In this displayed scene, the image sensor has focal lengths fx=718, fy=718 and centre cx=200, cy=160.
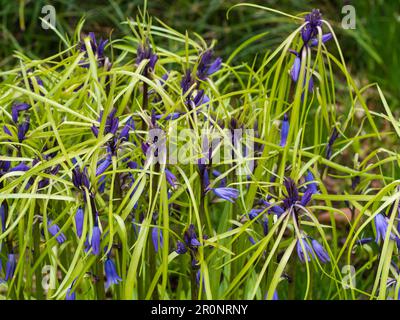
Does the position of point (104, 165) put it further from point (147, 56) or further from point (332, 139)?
point (332, 139)

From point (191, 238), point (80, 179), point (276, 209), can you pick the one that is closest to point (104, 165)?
point (80, 179)

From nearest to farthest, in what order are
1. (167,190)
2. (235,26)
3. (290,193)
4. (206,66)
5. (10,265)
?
(290,193)
(167,190)
(10,265)
(206,66)
(235,26)

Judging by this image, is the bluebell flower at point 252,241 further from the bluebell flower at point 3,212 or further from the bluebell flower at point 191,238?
the bluebell flower at point 3,212

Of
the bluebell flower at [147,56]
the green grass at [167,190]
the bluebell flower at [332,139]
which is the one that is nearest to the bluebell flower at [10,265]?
the green grass at [167,190]

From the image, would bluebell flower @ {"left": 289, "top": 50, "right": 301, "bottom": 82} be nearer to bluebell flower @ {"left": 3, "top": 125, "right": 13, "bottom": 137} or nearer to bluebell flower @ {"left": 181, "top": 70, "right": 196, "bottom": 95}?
bluebell flower @ {"left": 181, "top": 70, "right": 196, "bottom": 95}

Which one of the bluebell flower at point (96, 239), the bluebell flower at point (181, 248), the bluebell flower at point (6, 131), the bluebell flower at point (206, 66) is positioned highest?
the bluebell flower at point (206, 66)

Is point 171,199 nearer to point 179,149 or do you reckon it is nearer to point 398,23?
point 179,149

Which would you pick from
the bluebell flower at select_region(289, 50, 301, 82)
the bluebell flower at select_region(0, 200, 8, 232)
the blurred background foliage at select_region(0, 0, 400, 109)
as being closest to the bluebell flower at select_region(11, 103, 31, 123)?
the bluebell flower at select_region(0, 200, 8, 232)
